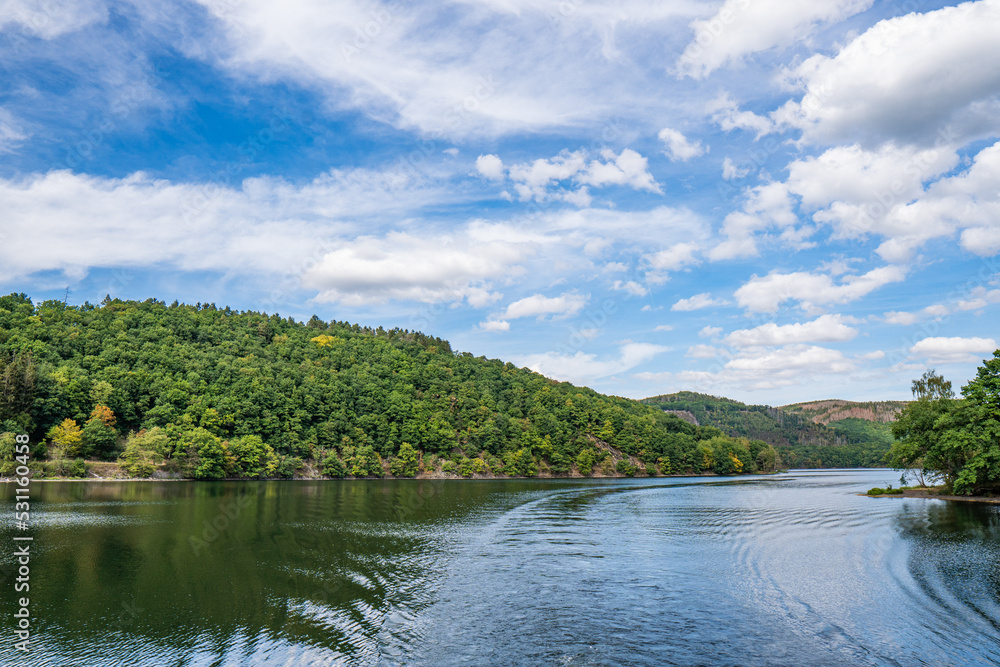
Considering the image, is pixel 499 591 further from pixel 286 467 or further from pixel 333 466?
pixel 333 466

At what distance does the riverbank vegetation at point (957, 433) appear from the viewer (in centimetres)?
5812

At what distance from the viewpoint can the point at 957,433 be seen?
2318 inches

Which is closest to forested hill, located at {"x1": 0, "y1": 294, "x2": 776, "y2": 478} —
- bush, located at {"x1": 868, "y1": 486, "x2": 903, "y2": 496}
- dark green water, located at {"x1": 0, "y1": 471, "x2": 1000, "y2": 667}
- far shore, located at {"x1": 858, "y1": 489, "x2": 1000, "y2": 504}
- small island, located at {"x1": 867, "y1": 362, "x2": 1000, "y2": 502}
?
A: dark green water, located at {"x1": 0, "y1": 471, "x2": 1000, "y2": 667}

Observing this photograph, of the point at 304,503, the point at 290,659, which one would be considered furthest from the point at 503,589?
the point at 304,503

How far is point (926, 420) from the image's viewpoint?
65688 mm

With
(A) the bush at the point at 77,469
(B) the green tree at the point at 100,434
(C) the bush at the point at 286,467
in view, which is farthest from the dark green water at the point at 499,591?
(C) the bush at the point at 286,467

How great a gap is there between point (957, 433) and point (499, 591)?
194ft

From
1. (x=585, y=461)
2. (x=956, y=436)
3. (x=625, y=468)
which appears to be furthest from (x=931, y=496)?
(x=625, y=468)

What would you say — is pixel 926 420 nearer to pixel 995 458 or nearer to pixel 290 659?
pixel 995 458

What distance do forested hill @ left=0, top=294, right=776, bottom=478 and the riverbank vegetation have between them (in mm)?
93135

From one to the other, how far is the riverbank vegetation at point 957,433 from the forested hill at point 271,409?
93135 mm

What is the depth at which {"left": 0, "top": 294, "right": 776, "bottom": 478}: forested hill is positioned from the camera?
99875 mm

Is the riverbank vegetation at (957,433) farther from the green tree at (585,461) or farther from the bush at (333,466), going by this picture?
the bush at (333,466)

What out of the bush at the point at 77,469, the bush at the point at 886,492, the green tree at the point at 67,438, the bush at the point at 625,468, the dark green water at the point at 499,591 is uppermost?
the green tree at the point at 67,438
